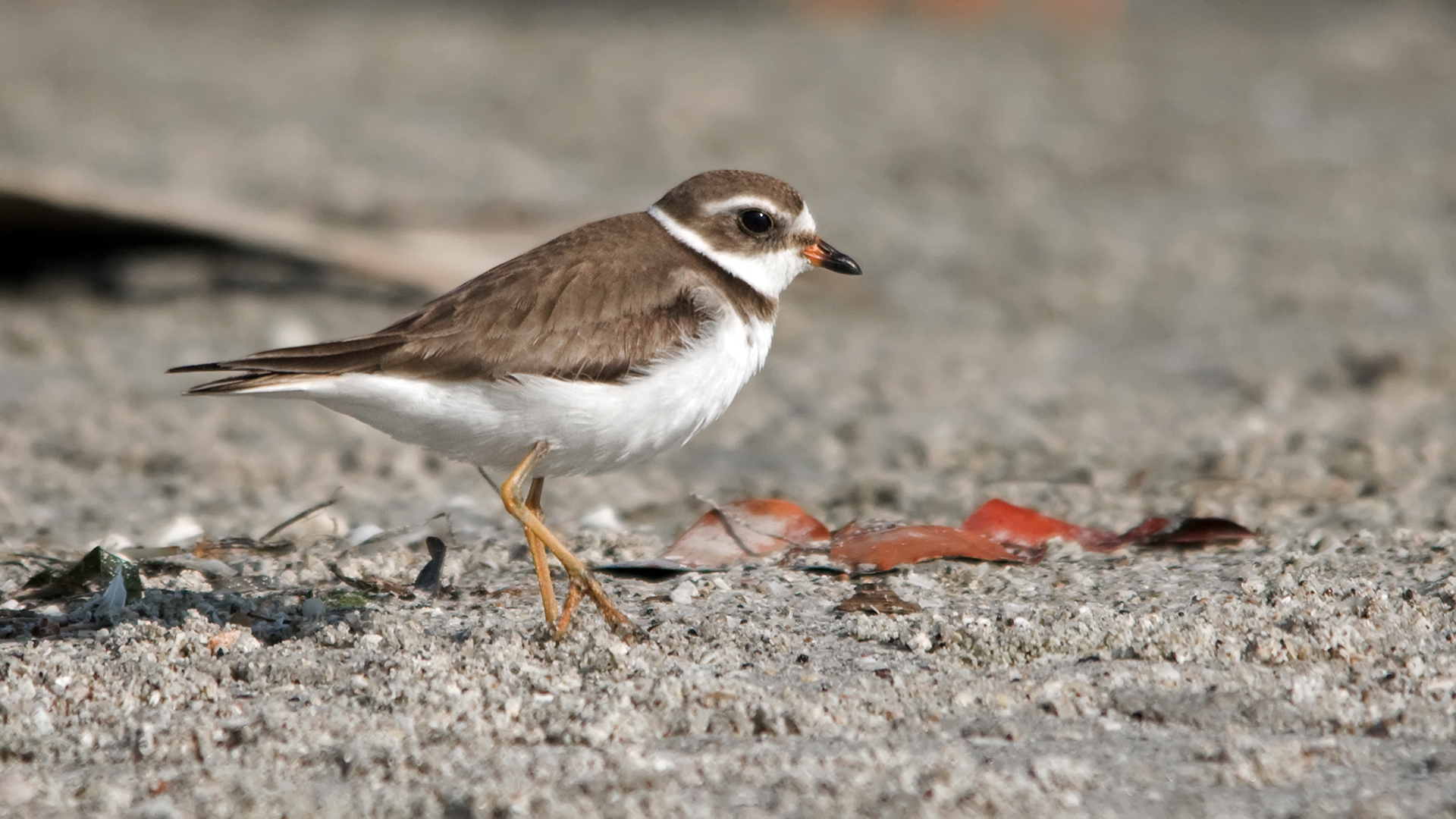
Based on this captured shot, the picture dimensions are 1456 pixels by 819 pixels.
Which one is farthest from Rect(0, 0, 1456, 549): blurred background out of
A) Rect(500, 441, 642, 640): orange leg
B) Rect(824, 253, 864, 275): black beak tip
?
Rect(500, 441, 642, 640): orange leg

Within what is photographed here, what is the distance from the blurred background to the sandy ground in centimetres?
5

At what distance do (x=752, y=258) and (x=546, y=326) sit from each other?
88 centimetres

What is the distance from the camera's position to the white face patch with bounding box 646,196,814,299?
15.4ft

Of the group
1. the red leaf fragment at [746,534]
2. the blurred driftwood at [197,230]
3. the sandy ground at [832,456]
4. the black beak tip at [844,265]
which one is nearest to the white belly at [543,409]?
the sandy ground at [832,456]

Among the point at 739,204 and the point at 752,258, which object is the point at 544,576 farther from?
the point at 739,204

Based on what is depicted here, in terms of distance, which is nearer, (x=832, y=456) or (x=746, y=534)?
(x=746, y=534)

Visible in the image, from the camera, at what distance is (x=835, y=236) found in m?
11.3

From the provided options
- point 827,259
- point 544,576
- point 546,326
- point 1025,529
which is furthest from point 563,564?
point 1025,529

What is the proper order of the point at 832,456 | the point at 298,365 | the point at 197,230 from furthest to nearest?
the point at 197,230, the point at 832,456, the point at 298,365

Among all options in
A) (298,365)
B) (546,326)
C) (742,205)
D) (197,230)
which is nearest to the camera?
(298,365)

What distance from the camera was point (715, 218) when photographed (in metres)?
4.69

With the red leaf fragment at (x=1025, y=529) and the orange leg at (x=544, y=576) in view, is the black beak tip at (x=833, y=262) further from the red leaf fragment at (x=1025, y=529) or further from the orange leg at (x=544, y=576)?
the orange leg at (x=544, y=576)

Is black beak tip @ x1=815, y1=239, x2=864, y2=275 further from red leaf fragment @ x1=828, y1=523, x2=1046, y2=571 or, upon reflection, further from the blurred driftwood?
the blurred driftwood

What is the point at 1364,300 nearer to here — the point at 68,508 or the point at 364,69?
the point at 68,508
